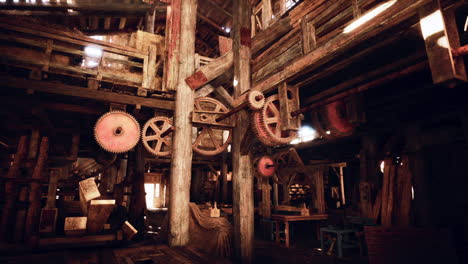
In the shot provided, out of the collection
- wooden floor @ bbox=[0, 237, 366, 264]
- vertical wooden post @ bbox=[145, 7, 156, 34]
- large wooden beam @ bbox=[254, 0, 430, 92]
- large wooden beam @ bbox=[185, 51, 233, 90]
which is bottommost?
wooden floor @ bbox=[0, 237, 366, 264]

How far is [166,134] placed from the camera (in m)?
6.76

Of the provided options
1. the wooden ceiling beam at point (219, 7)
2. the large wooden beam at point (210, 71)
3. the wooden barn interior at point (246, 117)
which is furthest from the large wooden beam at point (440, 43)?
the wooden ceiling beam at point (219, 7)

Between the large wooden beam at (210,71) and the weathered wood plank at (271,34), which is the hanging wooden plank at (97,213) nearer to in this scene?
the large wooden beam at (210,71)

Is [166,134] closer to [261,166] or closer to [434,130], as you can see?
[261,166]

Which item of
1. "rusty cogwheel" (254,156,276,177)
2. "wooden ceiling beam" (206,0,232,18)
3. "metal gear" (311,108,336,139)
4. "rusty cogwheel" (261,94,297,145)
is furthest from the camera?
"wooden ceiling beam" (206,0,232,18)

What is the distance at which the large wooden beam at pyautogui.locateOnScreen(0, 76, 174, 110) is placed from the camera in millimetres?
6191

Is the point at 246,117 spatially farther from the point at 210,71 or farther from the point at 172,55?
the point at 172,55

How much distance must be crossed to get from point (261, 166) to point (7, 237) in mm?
8212

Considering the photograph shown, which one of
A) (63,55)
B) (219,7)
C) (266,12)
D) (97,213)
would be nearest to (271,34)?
(266,12)

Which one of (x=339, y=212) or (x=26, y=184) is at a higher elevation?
(x=26, y=184)

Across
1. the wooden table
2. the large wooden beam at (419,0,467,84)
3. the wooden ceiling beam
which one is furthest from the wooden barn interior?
the wooden ceiling beam

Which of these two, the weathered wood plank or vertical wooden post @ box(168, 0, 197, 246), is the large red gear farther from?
vertical wooden post @ box(168, 0, 197, 246)

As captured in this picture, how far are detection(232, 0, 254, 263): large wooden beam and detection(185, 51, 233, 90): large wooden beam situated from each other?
37cm

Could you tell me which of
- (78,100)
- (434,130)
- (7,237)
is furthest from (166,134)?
(434,130)
